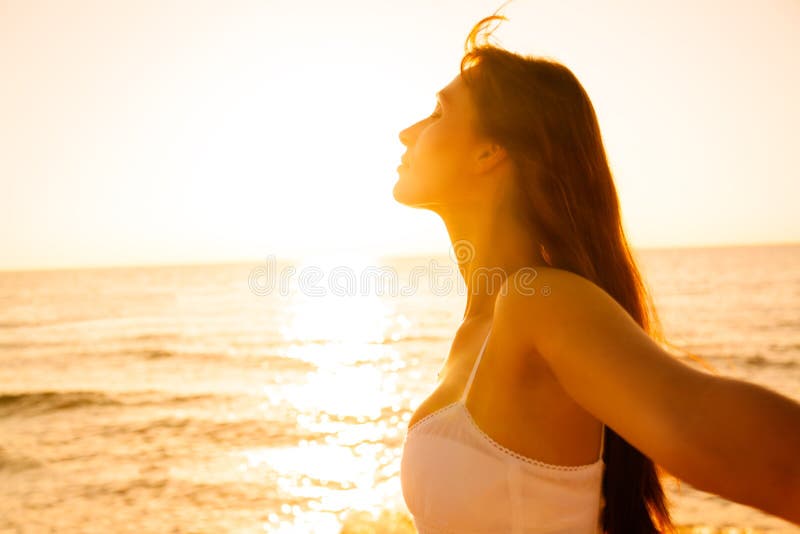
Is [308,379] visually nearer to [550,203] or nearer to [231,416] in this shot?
[231,416]

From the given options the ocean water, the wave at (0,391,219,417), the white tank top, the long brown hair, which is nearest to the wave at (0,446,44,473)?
the ocean water

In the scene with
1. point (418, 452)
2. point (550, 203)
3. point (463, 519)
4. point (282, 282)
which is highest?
point (550, 203)

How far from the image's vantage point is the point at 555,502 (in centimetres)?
168

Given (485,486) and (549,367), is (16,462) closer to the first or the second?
(485,486)

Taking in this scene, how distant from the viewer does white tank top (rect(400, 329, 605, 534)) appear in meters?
1.65

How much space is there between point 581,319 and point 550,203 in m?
0.66

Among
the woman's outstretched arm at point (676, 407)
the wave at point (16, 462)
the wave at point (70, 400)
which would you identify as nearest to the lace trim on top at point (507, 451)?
the woman's outstretched arm at point (676, 407)

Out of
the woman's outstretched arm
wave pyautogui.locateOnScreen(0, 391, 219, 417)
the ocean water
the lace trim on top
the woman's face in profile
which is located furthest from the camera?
wave pyautogui.locateOnScreen(0, 391, 219, 417)

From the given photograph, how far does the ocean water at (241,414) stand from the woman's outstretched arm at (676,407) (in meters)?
1.39

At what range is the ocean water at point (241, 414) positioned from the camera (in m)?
10.2

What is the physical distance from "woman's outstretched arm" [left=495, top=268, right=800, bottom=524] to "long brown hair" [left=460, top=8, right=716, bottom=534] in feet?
1.75

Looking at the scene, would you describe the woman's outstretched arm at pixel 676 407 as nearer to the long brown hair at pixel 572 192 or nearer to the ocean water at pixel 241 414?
the long brown hair at pixel 572 192

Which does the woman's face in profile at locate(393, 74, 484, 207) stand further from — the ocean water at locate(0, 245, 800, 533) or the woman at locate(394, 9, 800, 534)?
the ocean water at locate(0, 245, 800, 533)

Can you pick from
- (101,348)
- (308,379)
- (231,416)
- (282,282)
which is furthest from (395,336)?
(282,282)
